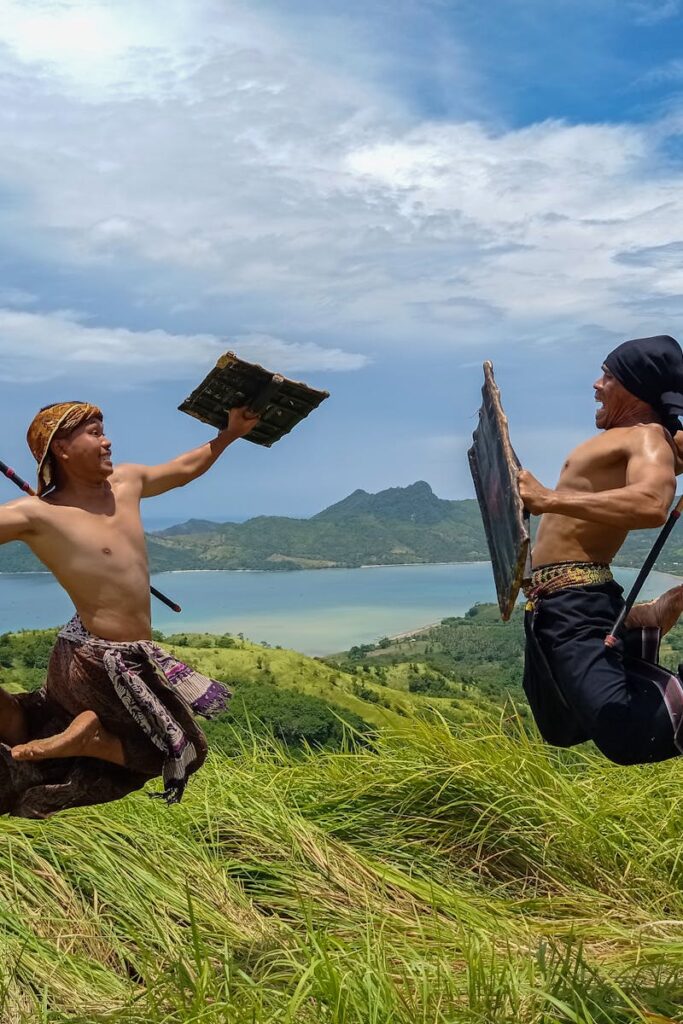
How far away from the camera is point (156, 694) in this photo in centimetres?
415

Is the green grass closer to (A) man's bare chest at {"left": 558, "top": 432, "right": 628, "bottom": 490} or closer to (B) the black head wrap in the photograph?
(A) man's bare chest at {"left": 558, "top": 432, "right": 628, "bottom": 490}

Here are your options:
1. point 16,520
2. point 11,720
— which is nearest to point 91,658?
point 11,720

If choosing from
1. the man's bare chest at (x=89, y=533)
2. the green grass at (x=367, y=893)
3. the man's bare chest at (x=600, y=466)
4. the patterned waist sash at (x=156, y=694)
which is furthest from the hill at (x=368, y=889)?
the man's bare chest at (x=600, y=466)

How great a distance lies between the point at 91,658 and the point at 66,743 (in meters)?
0.32

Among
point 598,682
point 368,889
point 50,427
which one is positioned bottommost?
point 368,889

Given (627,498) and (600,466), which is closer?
(627,498)

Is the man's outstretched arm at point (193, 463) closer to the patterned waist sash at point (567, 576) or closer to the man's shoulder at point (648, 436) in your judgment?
the patterned waist sash at point (567, 576)

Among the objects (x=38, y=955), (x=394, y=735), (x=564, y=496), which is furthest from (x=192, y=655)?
(x=564, y=496)

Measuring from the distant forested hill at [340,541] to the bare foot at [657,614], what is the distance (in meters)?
115

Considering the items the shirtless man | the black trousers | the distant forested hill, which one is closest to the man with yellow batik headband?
the shirtless man

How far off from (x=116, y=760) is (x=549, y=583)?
73.2 inches

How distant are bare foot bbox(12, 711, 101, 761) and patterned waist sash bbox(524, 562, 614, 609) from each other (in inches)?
71.7

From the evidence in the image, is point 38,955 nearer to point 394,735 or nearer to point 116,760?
point 116,760

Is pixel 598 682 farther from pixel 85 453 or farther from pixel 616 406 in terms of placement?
pixel 85 453
